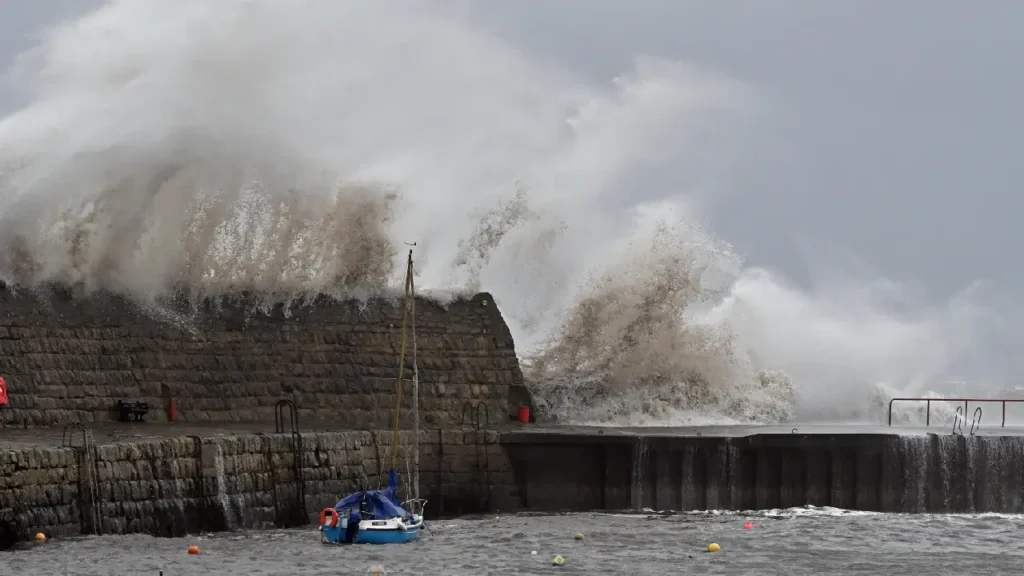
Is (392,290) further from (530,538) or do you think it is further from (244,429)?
Answer: (530,538)

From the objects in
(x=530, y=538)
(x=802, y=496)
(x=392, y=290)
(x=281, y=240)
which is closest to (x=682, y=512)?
(x=802, y=496)

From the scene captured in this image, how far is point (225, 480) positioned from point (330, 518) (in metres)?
1.79

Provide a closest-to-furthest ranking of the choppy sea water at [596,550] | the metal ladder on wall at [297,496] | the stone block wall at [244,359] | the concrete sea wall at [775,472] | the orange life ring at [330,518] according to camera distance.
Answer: the choppy sea water at [596,550]
the orange life ring at [330,518]
the metal ladder on wall at [297,496]
the stone block wall at [244,359]
the concrete sea wall at [775,472]

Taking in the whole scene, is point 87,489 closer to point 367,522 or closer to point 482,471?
point 367,522

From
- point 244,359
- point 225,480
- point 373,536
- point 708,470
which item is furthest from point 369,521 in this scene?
point 708,470

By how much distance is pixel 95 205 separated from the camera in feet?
103

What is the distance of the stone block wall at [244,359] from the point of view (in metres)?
28.2

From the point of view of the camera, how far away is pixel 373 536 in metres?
25.4

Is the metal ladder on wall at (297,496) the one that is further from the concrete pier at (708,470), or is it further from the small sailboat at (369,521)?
the concrete pier at (708,470)

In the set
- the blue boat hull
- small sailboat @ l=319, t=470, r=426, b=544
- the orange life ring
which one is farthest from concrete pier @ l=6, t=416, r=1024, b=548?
the orange life ring

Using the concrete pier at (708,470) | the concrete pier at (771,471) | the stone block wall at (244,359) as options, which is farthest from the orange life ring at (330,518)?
the concrete pier at (771,471)

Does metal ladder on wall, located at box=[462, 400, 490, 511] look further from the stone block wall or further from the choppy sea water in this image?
the stone block wall

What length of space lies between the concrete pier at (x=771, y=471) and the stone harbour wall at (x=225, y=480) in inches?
33.6

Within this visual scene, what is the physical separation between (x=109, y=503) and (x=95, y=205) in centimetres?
862
